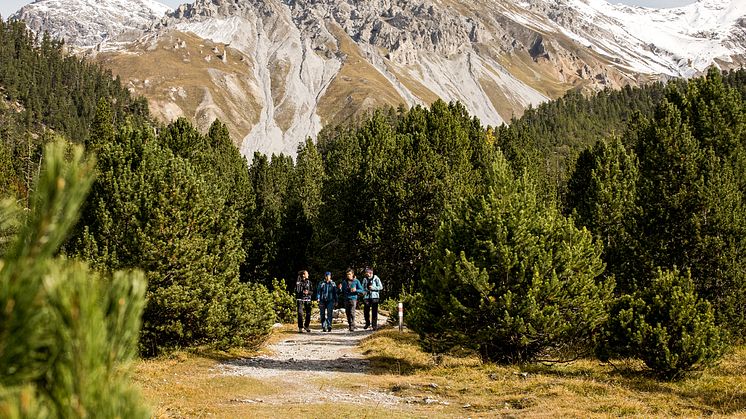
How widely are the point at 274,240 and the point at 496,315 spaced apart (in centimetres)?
→ 3159

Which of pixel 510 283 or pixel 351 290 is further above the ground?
pixel 510 283

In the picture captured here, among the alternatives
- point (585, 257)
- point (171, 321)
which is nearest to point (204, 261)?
point (171, 321)

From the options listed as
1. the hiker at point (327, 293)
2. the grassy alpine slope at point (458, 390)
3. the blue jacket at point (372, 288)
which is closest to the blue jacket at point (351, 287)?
the blue jacket at point (372, 288)

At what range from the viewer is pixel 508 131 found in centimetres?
5794

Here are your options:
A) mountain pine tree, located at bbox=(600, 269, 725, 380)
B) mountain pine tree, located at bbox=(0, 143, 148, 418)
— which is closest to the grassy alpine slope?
mountain pine tree, located at bbox=(600, 269, 725, 380)

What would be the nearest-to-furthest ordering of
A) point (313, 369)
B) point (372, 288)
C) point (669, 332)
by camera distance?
point (669, 332) < point (313, 369) < point (372, 288)

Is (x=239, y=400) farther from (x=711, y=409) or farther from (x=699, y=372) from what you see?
(x=699, y=372)

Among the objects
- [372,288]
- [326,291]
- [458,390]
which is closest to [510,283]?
[458,390]

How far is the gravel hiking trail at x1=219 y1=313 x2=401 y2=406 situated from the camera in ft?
43.0

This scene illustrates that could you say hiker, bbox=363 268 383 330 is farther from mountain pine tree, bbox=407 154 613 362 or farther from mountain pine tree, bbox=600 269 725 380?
mountain pine tree, bbox=600 269 725 380

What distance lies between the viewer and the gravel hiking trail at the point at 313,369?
43.0 ft

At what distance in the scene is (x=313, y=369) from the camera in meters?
16.7

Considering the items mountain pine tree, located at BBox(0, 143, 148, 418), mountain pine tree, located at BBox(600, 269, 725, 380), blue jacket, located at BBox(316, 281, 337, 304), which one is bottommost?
mountain pine tree, located at BBox(600, 269, 725, 380)

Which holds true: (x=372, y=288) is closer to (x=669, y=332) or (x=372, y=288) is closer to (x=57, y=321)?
(x=669, y=332)
